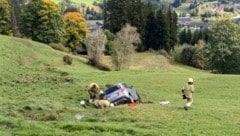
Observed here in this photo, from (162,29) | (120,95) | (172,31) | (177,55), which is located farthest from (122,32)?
(120,95)

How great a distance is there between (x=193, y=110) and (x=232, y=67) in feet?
193

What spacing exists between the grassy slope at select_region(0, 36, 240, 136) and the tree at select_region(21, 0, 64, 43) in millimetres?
38245

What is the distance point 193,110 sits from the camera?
95.9 feet

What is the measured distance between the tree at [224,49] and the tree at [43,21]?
27.2 m

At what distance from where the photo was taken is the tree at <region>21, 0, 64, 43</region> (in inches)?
3501

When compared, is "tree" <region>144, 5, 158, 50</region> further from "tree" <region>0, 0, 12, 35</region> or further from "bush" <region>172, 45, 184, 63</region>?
"tree" <region>0, 0, 12, 35</region>

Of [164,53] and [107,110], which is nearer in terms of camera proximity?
[107,110]

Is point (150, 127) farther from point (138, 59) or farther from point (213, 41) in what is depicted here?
point (138, 59)

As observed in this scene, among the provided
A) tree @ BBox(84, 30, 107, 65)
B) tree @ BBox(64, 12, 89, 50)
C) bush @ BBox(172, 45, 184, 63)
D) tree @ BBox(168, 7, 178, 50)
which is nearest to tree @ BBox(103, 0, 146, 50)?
tree @ BBox(168, 7, 178, 50)

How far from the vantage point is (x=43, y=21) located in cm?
8925

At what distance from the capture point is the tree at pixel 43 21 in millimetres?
88938

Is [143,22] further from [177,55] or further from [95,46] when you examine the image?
[95,46]

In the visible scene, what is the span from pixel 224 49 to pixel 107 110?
60870mm

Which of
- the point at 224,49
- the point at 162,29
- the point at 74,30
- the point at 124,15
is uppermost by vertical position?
the point at 124,15
